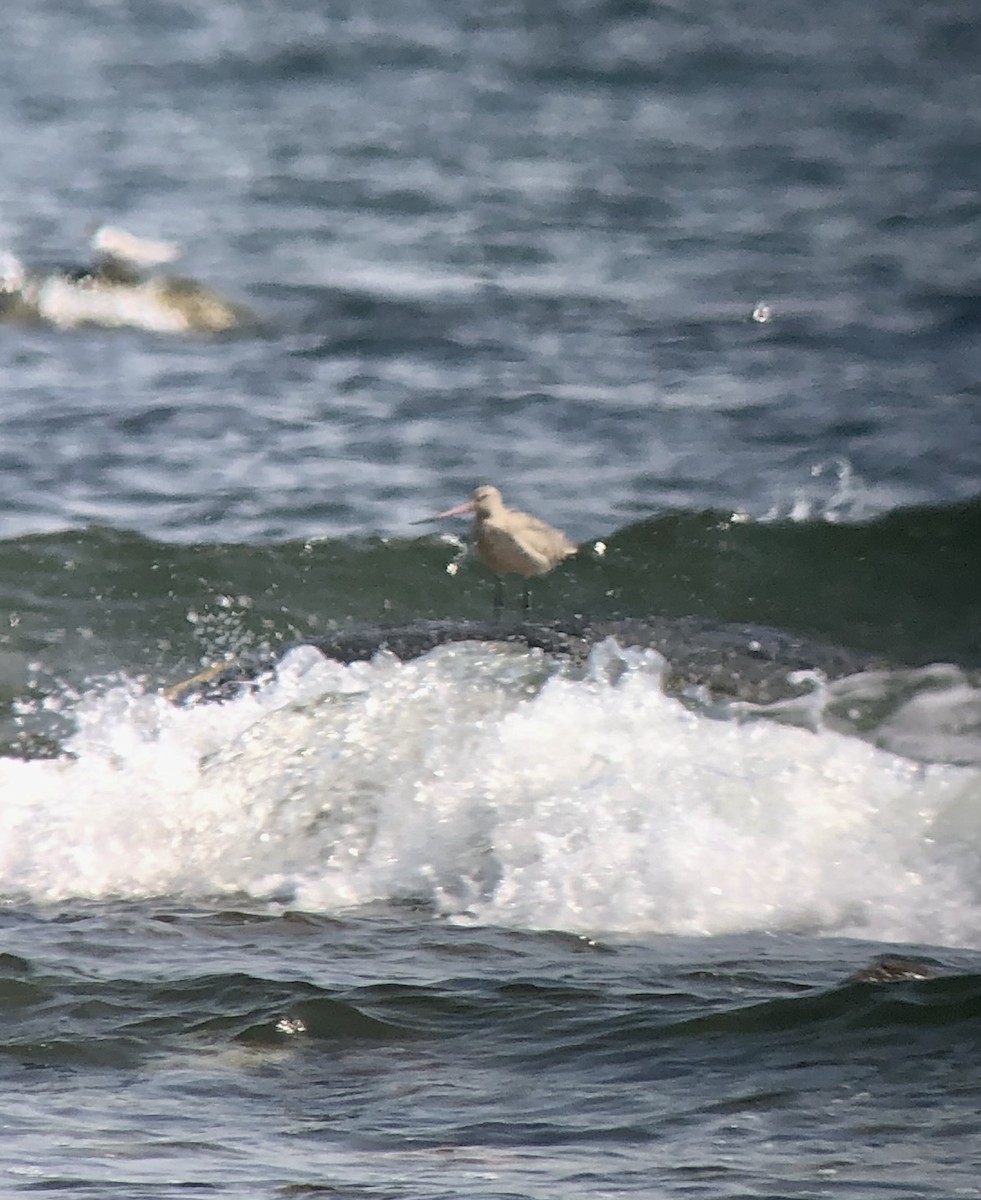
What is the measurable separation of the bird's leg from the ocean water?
0.43ft

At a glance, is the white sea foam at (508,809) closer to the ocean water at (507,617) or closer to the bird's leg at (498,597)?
the ocean water at (507,617)

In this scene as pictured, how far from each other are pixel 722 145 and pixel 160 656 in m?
9.84

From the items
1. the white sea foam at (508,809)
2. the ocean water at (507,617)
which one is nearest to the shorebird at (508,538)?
the ocean water at (507,617)

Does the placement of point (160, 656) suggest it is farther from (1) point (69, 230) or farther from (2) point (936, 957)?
(1) point (69, 230)

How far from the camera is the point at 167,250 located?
16.1 metres

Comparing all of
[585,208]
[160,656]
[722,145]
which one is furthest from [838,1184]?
[722,145]

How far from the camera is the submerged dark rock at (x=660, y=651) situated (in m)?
7.47

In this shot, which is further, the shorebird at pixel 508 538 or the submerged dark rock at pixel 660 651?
the shorebird at pixel 508 538

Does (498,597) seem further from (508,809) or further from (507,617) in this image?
(508,809)

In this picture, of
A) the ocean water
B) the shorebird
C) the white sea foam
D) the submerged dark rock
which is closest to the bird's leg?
the ocean water

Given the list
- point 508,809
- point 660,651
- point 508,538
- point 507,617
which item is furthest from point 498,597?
point 508,809

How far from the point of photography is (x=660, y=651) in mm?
7680

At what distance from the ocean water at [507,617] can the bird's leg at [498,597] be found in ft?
0.43

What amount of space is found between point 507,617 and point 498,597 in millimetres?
180
